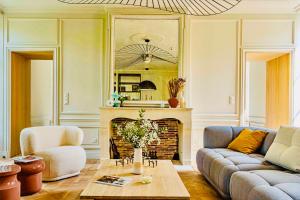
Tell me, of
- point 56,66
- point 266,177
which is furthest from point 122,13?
point 266,177

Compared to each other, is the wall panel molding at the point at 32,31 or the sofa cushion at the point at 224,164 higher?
the wall panel molding at the point at 32,31

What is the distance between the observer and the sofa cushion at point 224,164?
2.75 meters

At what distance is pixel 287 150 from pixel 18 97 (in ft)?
15.8

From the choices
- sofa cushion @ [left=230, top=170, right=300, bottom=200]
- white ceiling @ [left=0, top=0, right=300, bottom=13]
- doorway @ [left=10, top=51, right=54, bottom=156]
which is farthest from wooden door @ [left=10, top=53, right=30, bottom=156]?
sofa cushion @ [left=230, top=170, right=300, bottom=200]

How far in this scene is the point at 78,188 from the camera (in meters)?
3.27

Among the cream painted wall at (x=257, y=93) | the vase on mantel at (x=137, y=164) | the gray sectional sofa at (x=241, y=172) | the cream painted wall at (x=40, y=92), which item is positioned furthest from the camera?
the cream painted wall at (x=257, y=93)

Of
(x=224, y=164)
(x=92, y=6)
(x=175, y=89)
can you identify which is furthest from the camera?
(x=92, y=6)

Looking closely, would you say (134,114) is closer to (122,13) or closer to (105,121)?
(105,121)

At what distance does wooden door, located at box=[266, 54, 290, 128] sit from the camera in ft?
16.6

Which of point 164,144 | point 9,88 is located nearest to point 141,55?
point 164,144

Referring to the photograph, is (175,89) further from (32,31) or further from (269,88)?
(32,31)

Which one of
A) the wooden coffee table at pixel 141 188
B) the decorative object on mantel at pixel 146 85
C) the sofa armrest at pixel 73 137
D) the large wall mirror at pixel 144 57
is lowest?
the wooden coffee table at pixel 141 188

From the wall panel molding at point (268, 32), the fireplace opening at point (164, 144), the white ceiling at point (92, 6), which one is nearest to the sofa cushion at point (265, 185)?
the fireplace opening at point (164, 144)

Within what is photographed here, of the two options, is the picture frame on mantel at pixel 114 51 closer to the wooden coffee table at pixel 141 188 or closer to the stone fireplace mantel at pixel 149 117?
the stone fireplace mantel at pixel 149 117
